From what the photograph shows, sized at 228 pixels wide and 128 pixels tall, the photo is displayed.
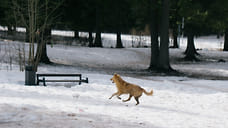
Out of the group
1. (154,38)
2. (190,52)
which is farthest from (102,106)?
(190,52)

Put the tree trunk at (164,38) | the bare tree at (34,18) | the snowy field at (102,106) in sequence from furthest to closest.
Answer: the tree trunk at (164,38)
the bare tree at (34,18)
the snowy field at (102,106)

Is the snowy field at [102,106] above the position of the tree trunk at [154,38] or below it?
below

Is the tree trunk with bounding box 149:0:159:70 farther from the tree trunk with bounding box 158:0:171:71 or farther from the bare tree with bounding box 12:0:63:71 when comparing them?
the bare tree with bounding box 12:0:63:71

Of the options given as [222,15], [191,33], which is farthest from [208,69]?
[191,33]

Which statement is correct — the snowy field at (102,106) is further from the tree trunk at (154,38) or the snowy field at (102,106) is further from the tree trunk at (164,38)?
the tree trunk at (154,38)

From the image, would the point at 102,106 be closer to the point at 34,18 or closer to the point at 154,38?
the point at 34,18

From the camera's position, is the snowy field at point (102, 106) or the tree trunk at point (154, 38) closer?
the snowy field at point (102, 106)

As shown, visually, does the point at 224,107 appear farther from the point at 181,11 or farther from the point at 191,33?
the point at 191,33

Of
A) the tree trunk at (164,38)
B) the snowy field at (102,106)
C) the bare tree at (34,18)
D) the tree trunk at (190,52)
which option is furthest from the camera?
the tree trunk at (190,52)

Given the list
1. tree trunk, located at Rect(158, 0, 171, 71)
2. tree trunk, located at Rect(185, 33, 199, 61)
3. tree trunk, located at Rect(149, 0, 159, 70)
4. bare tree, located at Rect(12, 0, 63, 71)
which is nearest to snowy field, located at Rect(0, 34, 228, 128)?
bare tree, located at Rect(12, 0, 63, 71)

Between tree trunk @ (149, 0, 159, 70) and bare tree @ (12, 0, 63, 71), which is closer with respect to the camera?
bare tree @ (12, 0, 63, 71)

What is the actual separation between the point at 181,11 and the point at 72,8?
740 cm

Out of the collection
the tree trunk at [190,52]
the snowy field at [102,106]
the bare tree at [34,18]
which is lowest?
the snowy field at [102,106]

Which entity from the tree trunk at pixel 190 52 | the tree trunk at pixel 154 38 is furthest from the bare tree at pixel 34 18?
the tree trunk at pixel 190 52
